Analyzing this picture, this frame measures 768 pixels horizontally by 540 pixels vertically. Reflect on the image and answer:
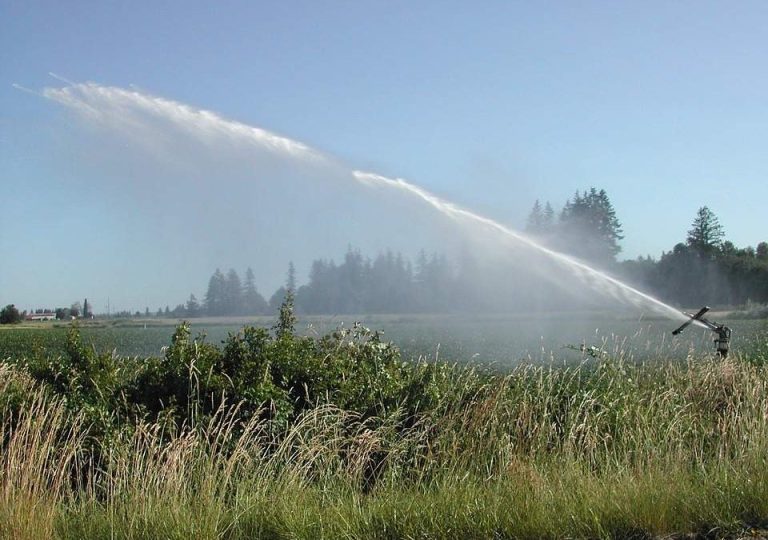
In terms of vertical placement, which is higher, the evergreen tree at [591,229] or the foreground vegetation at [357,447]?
the evergreen tree at [591,229]

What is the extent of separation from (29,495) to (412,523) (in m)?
3.23

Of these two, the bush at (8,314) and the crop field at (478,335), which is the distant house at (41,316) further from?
the crop field at (478,335)

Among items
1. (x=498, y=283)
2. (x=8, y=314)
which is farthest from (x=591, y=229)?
(x=8, y=314)

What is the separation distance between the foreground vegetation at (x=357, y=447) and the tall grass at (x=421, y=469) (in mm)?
25

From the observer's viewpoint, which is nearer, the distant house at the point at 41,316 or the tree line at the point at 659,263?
the tree line at the point at 659,263

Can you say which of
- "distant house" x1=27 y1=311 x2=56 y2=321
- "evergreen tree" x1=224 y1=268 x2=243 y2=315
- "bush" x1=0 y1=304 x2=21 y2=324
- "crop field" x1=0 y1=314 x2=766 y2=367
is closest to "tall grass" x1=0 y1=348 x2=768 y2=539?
"crop field" x1=0 y1=314 x2=766 y2=367

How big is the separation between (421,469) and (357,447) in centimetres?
80

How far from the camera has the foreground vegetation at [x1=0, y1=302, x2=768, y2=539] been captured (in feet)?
20.9

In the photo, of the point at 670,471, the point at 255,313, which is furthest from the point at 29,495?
the point at 255,313

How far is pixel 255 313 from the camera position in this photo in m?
24.2

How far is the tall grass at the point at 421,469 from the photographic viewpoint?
20.6ft

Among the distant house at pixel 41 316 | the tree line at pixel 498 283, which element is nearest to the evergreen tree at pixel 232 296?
the tree line at pixel 498 283

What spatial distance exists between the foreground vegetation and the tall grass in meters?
0.03

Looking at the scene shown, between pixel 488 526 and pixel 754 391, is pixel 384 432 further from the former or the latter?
pixel 754 391
